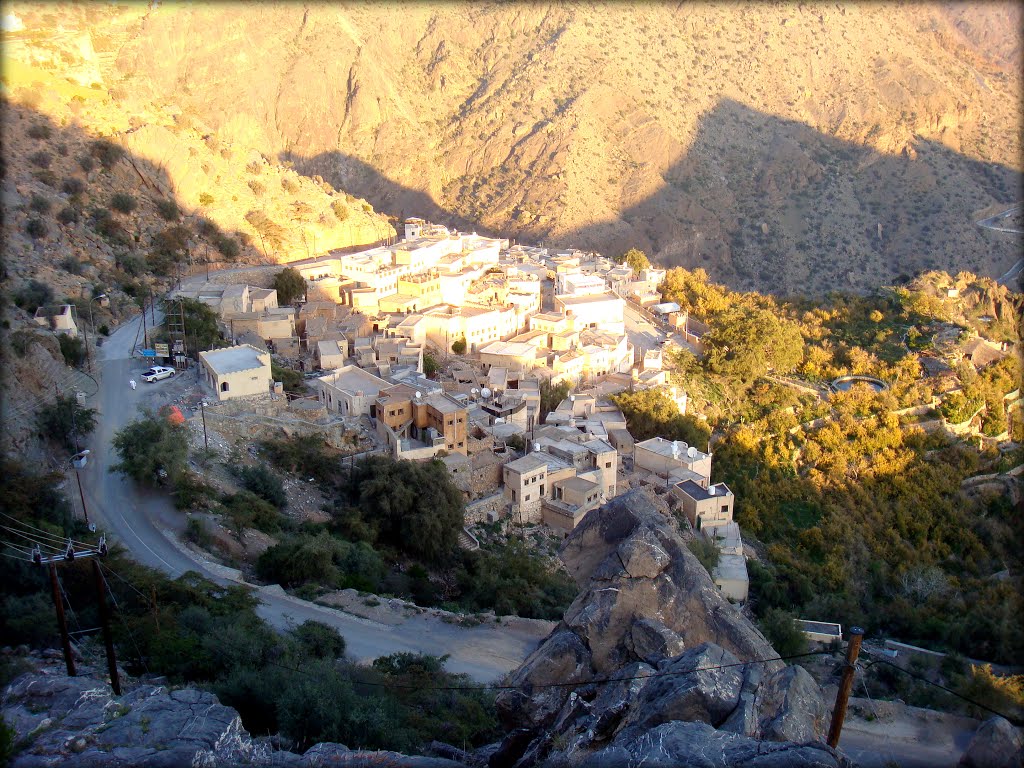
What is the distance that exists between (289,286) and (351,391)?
28.5 ft

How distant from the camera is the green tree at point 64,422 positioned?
46.7 ft

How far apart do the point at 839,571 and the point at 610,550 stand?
43.2 ft

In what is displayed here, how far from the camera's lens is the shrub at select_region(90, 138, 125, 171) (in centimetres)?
2736

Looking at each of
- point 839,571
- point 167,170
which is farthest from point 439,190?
point 839,571

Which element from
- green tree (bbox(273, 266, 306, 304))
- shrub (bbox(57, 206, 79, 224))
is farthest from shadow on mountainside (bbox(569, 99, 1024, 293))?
shrub (bbox(57, 206, 79, 224))

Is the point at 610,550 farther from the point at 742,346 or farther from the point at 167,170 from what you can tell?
the point at 167,170

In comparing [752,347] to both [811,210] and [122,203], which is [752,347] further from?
[811,210]

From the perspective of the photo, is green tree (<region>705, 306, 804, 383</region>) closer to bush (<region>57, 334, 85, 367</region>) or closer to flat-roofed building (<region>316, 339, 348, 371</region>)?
flat-roofed building (<region>316, 339, 348, 371</region>)

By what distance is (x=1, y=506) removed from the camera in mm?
10711

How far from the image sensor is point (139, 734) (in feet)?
20.2

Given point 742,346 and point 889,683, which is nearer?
point 889,683

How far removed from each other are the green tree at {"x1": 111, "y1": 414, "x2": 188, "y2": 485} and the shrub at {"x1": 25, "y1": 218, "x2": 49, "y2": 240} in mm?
10792

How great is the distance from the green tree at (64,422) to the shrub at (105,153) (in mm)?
15541

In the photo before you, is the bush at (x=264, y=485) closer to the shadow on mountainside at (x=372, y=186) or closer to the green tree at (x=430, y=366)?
the green tree at (x=430, y=366)
